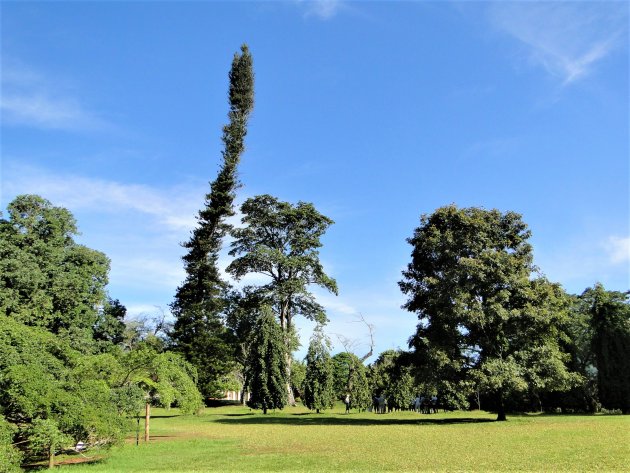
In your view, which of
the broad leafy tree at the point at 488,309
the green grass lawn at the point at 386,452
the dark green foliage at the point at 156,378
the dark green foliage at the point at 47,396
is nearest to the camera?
the green grass lawn at the point at 386,452

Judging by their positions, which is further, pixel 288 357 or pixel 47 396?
pixel 288 357

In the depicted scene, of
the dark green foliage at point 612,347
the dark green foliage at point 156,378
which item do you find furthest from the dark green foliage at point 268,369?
the dark green foliage at point 612,347

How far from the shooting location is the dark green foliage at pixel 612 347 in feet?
111

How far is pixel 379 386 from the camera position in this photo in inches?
1994

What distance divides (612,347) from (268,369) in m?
25.5

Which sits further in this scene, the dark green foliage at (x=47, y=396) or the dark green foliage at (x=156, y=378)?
the dark green foliage at (x=156, y=378)

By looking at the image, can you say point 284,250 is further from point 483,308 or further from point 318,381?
point 483,308

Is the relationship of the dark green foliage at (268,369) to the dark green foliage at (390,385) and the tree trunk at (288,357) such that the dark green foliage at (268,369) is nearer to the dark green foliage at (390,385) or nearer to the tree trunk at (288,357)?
the tree trunk at (288,357)

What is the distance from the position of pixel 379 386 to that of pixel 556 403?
1718cm

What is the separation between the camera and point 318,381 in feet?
132

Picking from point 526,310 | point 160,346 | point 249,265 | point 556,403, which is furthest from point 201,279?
point 556,403

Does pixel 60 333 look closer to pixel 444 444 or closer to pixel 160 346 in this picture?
pixel 160 346

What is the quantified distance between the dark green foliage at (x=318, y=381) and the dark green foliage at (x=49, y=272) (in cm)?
1737

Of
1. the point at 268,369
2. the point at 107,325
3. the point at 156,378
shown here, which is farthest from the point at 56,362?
the point at 107,325
